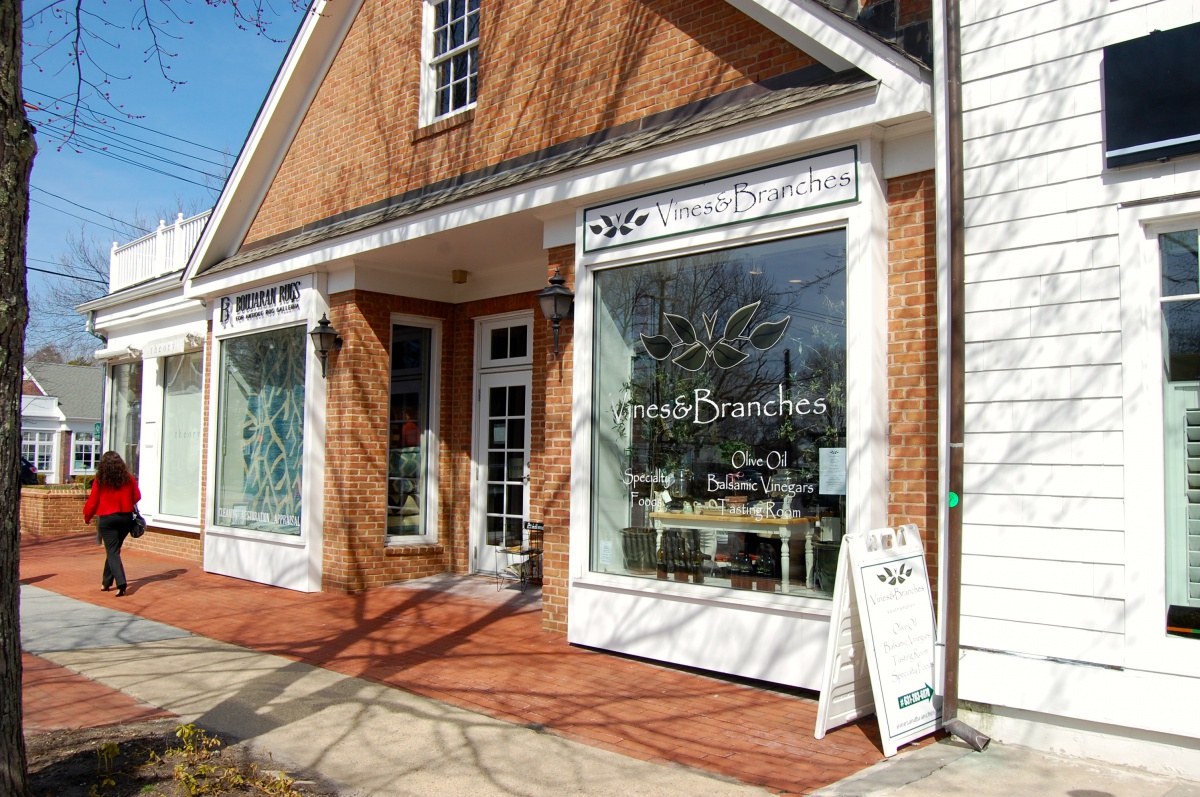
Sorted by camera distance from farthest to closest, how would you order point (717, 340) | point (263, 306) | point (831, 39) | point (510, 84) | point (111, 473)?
1. point (263, 306)
2. point (111, 473)
3. point (510, 84)
4. point (717, 340)
5. point (831, 39)

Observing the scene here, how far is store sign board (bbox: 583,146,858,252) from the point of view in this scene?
6.22 metres

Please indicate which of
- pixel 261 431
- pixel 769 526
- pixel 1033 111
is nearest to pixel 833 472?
pixel 769 526

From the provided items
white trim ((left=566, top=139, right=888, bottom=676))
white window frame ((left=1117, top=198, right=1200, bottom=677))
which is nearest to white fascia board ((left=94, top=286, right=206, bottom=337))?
white trim ((left=566, top=139, right=888, bottom=676))

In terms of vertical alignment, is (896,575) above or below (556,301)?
below

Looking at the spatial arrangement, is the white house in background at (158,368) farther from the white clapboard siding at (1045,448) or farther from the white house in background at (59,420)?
the white house in background at (59,420)

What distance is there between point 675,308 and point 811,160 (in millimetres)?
1545

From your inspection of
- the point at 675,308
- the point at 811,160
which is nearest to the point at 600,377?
the point at 675,308

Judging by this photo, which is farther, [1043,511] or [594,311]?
[594,311]

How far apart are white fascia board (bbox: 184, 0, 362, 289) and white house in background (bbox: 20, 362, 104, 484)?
3500cm

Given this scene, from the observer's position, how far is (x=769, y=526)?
6477mm

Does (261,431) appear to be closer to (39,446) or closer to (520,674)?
(520,674)

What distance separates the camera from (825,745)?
524 cm

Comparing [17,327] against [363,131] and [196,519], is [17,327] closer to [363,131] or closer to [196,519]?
[363,131]

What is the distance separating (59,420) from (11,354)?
1821 inches
